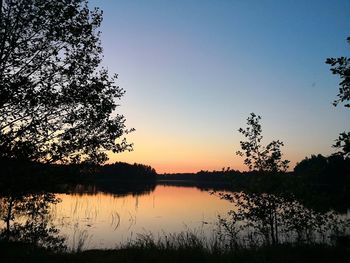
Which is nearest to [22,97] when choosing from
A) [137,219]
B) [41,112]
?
[41,112]

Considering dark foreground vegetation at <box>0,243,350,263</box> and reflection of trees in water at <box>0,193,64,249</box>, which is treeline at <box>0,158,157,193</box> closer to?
dark foreground vegetation at <box>0,243,350,263</box>

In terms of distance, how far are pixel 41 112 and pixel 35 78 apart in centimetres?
107

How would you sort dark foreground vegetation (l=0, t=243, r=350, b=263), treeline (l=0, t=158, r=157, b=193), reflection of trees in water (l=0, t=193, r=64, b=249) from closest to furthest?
1. treeline (l=0, t=158, r=157, b=193)
2. dark foreground vegetation (l=0, t=243, r=350, b=263)
3. reflection of trees in water (l=0, t=193, r=64, b=249)

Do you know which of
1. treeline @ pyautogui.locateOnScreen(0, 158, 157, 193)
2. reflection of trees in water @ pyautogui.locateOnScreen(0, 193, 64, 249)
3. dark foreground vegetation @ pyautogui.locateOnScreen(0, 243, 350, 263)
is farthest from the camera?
reflection of trees in water @ pyautogui.locateOnScreen(0, 193, 64, 249)

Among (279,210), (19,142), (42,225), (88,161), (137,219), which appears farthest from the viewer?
(137,219)

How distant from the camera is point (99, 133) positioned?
44.5 feet

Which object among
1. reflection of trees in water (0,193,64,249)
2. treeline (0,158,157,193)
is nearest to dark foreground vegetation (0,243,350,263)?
reflection of trees in water (0,193,64,249)

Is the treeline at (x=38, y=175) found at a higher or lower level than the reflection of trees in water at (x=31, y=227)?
higher

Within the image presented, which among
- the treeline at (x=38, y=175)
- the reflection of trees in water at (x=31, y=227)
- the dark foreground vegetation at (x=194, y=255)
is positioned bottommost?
the dark foreground vegetation at (x=194, y=255)

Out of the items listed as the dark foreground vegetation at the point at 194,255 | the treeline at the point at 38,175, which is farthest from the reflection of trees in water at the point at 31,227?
the treeline at the point at 38,175

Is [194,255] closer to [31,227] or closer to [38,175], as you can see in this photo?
[38,175]

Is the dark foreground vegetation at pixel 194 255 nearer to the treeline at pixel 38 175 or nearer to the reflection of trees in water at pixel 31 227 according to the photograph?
the reflection of trees in water at pixel 31 227

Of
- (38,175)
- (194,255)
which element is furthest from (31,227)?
(194,255)

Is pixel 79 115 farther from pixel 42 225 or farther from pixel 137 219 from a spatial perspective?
pixel 137 219
